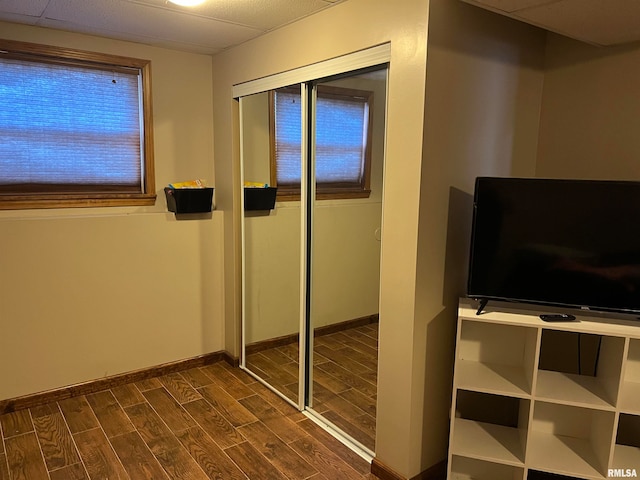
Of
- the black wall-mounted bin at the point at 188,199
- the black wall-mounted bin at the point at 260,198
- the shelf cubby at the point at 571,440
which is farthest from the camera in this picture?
the black wall-mounted bin at the point at 188,199

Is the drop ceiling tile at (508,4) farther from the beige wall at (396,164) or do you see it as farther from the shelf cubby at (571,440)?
the shelf cubby at (571,440)

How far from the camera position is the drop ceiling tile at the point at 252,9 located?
234 centimetres

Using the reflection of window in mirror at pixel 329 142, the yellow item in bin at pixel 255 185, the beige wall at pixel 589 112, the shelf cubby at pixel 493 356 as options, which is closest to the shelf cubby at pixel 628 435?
the shelf cubby at pixel 493 356

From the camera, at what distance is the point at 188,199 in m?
3.34

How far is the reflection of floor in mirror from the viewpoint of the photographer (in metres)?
2.68

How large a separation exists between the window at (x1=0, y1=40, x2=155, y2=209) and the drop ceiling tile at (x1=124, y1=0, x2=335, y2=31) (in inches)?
34.9

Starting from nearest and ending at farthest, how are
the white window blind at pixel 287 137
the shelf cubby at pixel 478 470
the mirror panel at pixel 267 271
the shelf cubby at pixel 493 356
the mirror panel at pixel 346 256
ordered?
1. the shelf cubby at pixel 493 356
2. the shelf cubby at pixel 478 470
3. the mirror panel at pixel 346 256
4. the white window blind at pixel 287 137
5. the mirror panel at pixel 267 271

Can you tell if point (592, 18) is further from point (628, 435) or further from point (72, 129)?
point (72, 129)

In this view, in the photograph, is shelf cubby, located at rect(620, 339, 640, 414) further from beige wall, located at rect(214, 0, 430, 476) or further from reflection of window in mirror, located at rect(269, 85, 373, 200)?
reflection of window in mirror, located at rect(269, 85, 373, 200)

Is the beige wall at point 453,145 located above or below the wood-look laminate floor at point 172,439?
above

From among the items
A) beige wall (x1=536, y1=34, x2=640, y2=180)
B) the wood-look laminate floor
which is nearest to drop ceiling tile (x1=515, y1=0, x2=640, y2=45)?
beige wall (x1=536, y1=34, x2=640, y2=180)

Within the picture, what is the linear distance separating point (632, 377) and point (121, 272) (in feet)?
9.64

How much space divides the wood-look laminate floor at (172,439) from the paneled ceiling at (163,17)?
7.56 feet

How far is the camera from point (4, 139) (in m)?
2.83
